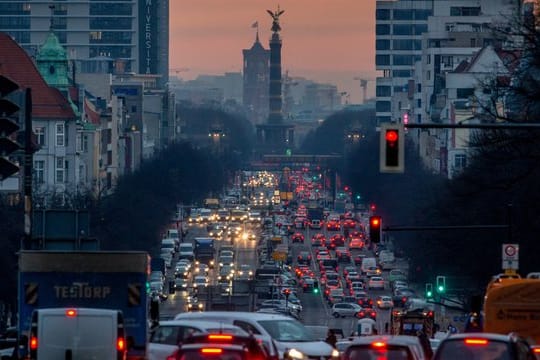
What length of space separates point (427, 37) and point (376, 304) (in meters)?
95.9

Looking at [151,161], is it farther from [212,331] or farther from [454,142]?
[212,331]

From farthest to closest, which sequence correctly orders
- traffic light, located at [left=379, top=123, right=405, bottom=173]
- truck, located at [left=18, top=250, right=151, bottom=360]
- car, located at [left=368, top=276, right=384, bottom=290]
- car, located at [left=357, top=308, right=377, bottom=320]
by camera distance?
car, located at [left=368, top=276, right=384, bottom=290] < car, located at [left=357, top=308, right=377, bottom=320] < traffic light, located at [left=379, top=123, right=405, bottom=173] < truck, located at [left=18, top=250, right=151, bottom=360]

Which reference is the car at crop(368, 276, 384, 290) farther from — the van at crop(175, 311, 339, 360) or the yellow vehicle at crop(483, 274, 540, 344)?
the yellow vehicle at crop(483, 274, 540, 344)

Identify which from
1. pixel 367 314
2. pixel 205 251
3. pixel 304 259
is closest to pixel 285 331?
pixel 367 314

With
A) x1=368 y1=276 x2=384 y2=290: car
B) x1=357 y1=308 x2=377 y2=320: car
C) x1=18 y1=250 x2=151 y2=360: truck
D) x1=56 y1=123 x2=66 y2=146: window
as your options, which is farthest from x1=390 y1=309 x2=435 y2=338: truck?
x1=56 y1=123 x2=66 y2=146: window

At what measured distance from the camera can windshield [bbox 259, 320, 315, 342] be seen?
36.2m

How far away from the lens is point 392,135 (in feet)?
118

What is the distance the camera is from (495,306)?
118 feet

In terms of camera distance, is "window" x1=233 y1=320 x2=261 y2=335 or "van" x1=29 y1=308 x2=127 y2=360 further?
"window" x1=233 y1=320 x2=261 y2=335

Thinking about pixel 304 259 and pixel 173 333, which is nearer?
pixel 173 333

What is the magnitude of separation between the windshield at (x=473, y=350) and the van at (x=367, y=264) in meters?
80.8

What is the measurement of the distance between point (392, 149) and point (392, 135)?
0.23 meters

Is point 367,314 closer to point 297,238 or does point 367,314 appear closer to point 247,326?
point 247,326

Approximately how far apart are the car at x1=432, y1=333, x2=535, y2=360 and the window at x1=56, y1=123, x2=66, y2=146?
349 feet
